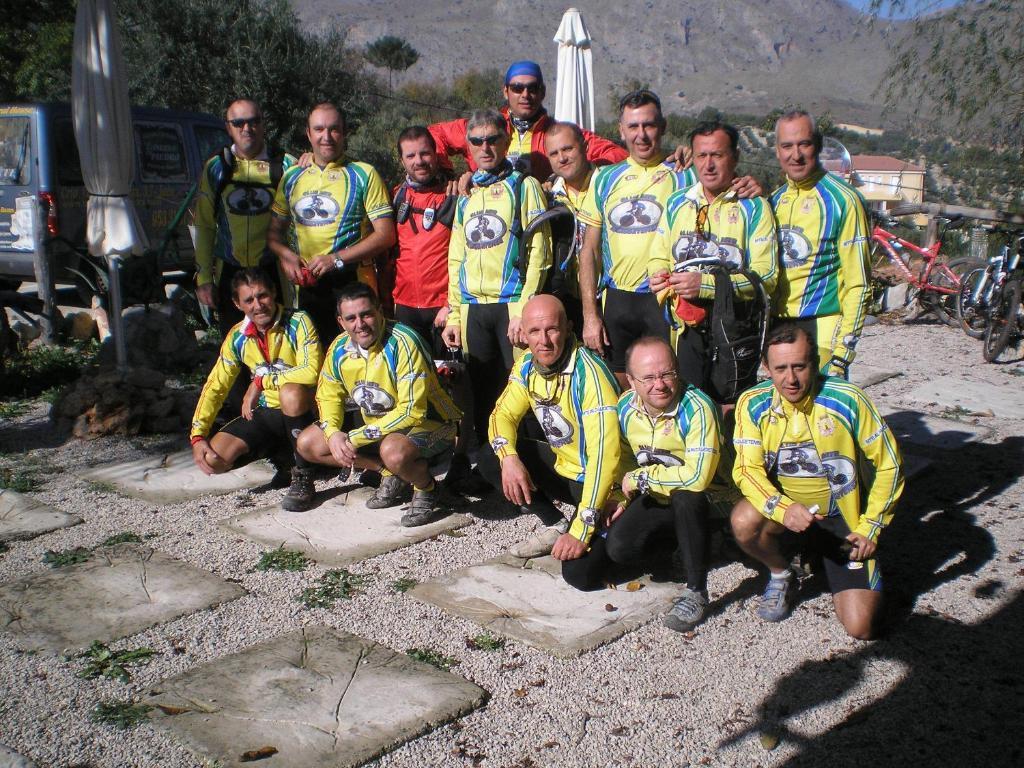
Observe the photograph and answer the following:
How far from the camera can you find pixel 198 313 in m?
8.72

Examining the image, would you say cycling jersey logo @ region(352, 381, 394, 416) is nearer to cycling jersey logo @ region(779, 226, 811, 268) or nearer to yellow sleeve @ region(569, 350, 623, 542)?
yellow sleeve @ region(569, 350, 623, 542)

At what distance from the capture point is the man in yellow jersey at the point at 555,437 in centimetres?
368

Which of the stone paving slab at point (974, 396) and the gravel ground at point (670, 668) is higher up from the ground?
the stone paving slab at point (974, 396)

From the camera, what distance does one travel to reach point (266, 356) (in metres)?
4.86

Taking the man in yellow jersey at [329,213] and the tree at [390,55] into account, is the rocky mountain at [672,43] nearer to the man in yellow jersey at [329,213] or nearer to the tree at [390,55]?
the tree at [390,55]

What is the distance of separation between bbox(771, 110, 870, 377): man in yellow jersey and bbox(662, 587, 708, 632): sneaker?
3.66 feet

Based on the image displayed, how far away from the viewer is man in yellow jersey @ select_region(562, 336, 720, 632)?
347 centimetres

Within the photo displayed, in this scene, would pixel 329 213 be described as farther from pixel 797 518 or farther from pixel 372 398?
pixel 797 518

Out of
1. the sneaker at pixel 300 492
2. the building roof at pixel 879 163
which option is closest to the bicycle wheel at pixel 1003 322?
the sneaker at pixel 300 492

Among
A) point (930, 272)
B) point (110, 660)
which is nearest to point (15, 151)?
point (110, 660)

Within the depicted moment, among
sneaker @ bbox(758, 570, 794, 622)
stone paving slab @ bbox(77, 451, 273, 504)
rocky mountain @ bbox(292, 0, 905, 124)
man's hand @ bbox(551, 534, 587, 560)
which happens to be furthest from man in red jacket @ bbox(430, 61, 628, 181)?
rocky mountain @ bbox(292, 0, 905, 124)

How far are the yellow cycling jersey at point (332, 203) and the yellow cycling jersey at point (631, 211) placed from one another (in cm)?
124

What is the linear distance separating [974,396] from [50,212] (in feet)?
25.7

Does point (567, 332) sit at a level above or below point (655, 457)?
above
